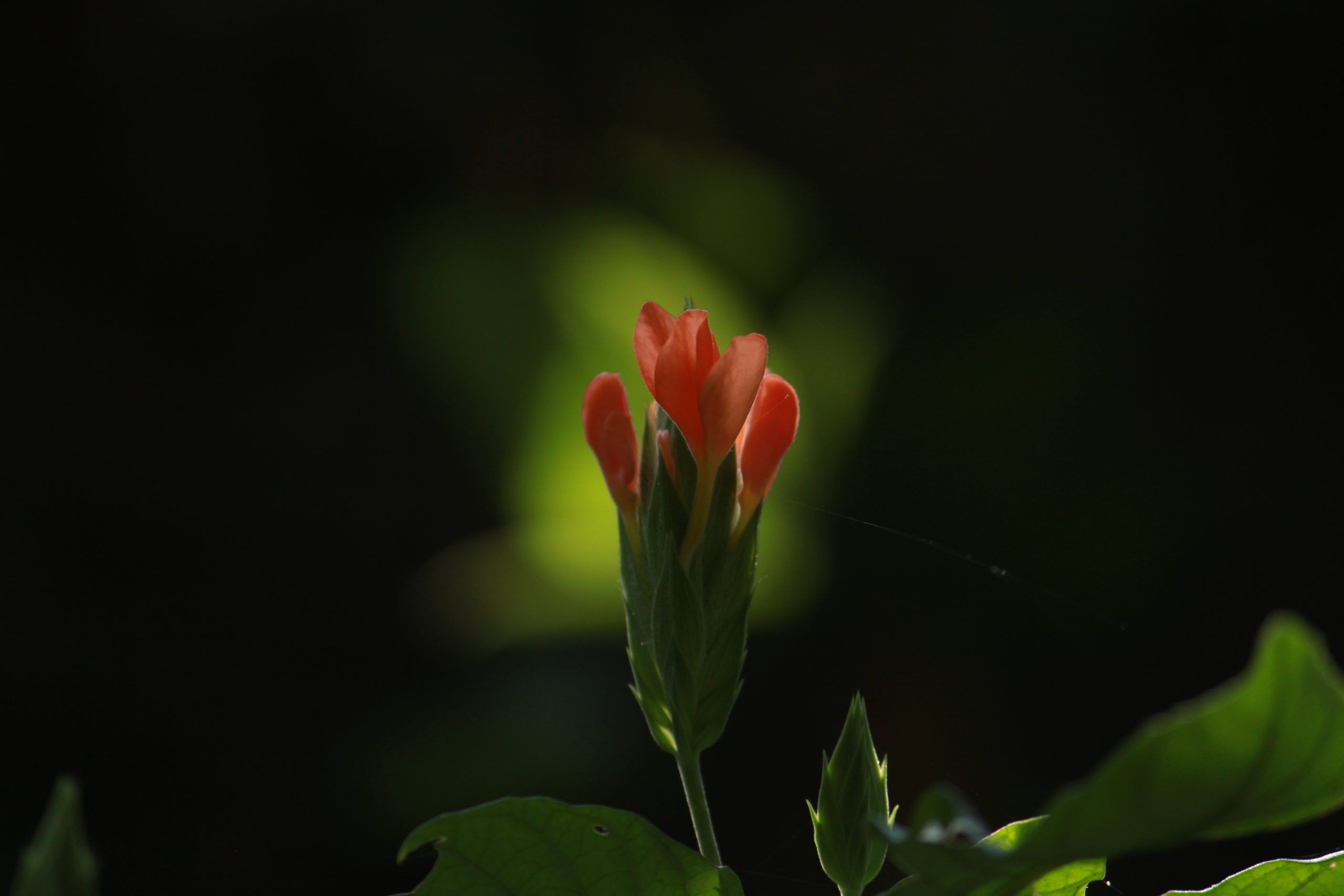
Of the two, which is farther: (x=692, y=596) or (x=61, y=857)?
(x=692, y=596)

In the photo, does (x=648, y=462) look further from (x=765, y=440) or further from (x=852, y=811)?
A: (x=852, y=811)

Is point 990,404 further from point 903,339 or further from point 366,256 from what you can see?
point 366,256

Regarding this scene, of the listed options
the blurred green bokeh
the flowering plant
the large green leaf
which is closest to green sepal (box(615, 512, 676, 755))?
the flowering plant

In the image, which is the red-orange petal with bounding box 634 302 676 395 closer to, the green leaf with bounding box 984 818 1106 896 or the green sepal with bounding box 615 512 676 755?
the green sepal with bounding box 615 512 676 755

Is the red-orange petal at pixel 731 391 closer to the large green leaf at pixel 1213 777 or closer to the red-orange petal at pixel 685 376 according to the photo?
the red-orange petal at pixel 685 376

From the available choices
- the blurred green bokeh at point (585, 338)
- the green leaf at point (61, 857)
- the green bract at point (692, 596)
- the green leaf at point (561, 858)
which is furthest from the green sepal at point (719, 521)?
the blurred green bokeh at point (585, 338)

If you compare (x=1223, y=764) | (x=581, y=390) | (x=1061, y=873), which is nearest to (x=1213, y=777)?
(x=1223, y=764)

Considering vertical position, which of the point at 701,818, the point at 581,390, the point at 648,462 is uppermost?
the point at 648,462
